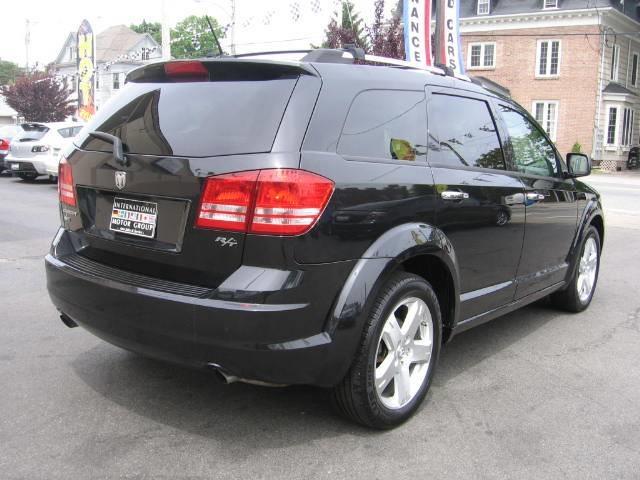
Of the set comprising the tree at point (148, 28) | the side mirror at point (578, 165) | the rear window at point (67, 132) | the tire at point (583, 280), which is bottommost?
the tire at point (583, 280)

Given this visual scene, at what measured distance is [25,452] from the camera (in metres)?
2.87

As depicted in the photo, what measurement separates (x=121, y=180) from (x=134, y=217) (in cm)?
19

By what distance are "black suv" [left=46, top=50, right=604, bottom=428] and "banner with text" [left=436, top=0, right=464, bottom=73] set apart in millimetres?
13229

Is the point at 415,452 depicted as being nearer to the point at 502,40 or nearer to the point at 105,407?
the point at 105,407

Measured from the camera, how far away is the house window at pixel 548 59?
34.0 meters

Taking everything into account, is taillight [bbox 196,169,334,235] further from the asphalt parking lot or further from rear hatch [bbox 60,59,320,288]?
the asphalt parking lot

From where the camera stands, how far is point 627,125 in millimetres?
35281

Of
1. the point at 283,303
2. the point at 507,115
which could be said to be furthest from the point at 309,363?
the point at 507,115

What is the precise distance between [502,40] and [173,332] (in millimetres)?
36193

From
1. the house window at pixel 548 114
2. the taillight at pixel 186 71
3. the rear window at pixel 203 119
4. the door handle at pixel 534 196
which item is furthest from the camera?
the house window at pixel 548 114

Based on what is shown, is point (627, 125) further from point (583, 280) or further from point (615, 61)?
point (583, 280)

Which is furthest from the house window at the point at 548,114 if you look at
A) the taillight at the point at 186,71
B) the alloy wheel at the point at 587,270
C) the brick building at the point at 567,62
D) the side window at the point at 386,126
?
the taillight at the point at 186,71

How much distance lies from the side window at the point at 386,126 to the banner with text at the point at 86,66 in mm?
29199

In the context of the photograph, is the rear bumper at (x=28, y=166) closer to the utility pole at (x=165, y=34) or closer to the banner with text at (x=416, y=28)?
the utility pole at (x=165, y=34)
